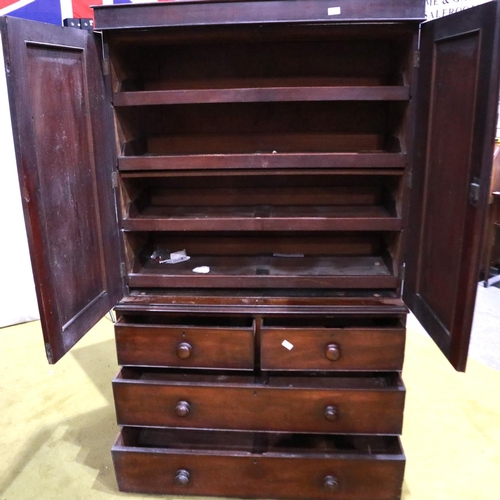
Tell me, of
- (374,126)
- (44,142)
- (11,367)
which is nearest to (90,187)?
(44,142)

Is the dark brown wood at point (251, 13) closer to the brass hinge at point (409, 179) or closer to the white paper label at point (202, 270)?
the brass hinge at point (409, 179)

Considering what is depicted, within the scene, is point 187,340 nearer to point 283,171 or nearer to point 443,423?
point 283,171

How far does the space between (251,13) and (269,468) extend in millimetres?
1286

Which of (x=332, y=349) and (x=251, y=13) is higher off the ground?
(x=251, y=13)

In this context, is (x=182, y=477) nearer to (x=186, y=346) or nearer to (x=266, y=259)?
(x=186, y=346)

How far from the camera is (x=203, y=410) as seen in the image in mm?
1502

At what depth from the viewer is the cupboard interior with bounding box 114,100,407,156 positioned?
1.60 metres

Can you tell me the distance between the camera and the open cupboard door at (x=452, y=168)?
3.49 ft

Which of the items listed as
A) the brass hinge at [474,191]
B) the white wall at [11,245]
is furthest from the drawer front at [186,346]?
the white wall at [11,245]

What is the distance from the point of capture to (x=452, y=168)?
1.23 meters

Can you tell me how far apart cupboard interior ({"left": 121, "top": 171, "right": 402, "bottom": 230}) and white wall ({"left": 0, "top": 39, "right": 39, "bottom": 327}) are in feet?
3.95

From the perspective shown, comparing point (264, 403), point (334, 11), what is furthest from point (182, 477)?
point (334, 11)

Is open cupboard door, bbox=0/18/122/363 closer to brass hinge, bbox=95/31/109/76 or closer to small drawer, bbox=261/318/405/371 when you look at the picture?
brass hinge, bbox=95/31/109/76

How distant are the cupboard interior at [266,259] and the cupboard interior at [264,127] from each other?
11.5 inches
